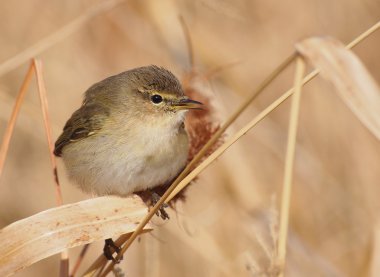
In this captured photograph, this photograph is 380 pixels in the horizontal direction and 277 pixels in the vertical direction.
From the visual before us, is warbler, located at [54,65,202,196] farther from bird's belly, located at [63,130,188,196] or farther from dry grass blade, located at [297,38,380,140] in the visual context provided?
dry grass blade, located at [297,38,380,140]

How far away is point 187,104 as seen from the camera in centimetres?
357

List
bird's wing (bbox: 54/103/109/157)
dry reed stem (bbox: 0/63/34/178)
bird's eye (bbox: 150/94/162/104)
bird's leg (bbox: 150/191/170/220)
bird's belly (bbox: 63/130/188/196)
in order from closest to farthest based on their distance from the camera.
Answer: dry reed stem (bbox: 0/63/34/178), bird's leg (bbox: 150/191/170/220), bird's belly (bbox: 63/130/188/196), bird's eye (bbox: 150/94/162/104), bird's wing (bbox: 54/103/109/157)

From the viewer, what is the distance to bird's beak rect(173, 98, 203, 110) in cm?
341

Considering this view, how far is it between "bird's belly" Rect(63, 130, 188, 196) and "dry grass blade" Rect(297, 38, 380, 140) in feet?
5.26

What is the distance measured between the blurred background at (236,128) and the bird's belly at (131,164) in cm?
96

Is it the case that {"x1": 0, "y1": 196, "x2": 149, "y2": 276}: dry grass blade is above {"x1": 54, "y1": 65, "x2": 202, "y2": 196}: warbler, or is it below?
below

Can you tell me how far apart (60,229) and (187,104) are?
4.14ft

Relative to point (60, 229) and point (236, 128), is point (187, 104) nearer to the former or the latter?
point (236, 128)

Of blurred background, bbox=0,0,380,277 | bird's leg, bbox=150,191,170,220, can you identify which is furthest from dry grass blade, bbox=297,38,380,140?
blurred background, bbox=0,0,380,277

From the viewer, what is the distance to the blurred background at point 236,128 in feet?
16.4

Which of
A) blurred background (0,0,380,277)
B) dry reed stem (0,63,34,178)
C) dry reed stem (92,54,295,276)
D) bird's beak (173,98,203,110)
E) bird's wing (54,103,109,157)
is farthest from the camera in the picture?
blurred background (0,0,380,277)

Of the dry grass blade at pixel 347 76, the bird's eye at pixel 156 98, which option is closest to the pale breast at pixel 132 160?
the bird's eye at pixel 156 98

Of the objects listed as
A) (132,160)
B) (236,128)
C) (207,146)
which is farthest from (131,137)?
(207,146)

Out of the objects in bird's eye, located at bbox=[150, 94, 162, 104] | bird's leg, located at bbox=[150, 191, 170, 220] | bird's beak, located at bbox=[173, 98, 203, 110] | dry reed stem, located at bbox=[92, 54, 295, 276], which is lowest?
bird's leg, located at bbox=[150, 191, 170, 220]
